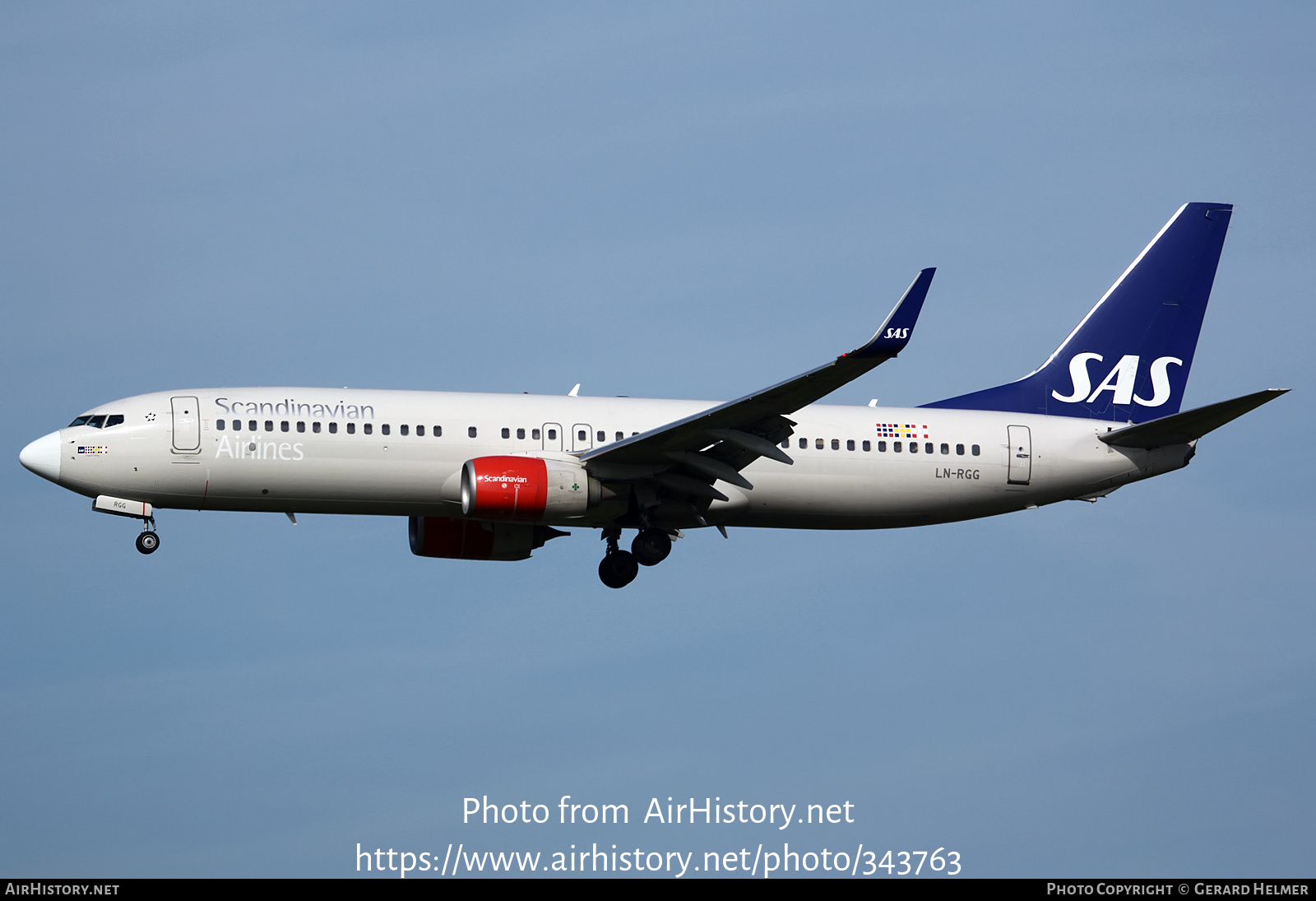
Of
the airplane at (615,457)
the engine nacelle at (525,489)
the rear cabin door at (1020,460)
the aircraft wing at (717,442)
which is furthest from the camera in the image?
the rear cabin door at (1020,460)

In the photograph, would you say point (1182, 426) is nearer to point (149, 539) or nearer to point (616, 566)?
point (616, 566)

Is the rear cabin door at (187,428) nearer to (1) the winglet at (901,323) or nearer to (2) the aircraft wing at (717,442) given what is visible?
(2) the aircraft wing at (717,442)

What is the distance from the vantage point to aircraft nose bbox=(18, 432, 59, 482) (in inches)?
1491

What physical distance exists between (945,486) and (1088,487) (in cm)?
388

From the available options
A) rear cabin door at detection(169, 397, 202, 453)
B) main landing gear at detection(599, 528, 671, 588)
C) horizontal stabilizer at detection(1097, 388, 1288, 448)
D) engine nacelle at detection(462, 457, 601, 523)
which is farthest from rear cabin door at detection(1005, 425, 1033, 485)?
rear cabin door at detection(169, 397, 202, 453)

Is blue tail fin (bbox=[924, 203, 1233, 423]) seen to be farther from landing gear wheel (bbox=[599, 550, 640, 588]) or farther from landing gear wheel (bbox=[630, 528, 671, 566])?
landing gear wheel (bbox=[599, 550, 640, 588])

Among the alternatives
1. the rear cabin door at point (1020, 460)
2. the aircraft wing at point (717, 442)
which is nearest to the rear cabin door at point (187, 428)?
the aircraft wing at point (717, 442)

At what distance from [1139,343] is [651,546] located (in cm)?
1468

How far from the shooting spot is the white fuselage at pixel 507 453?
124ft

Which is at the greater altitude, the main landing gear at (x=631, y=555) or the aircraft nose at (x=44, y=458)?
the aircraft nose at (x=44, y=458)

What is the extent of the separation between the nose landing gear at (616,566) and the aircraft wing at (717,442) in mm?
2358

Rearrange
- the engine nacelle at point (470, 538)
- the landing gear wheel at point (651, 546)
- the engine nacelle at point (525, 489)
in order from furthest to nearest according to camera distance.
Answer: the engine nacelle at point (470, 538), the landing gear wheel at point (651, 546), the engine nacelle at point (525, 489)

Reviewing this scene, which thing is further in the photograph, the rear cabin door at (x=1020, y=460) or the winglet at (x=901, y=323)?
the rear cabin door at (x=1020, y=460)
